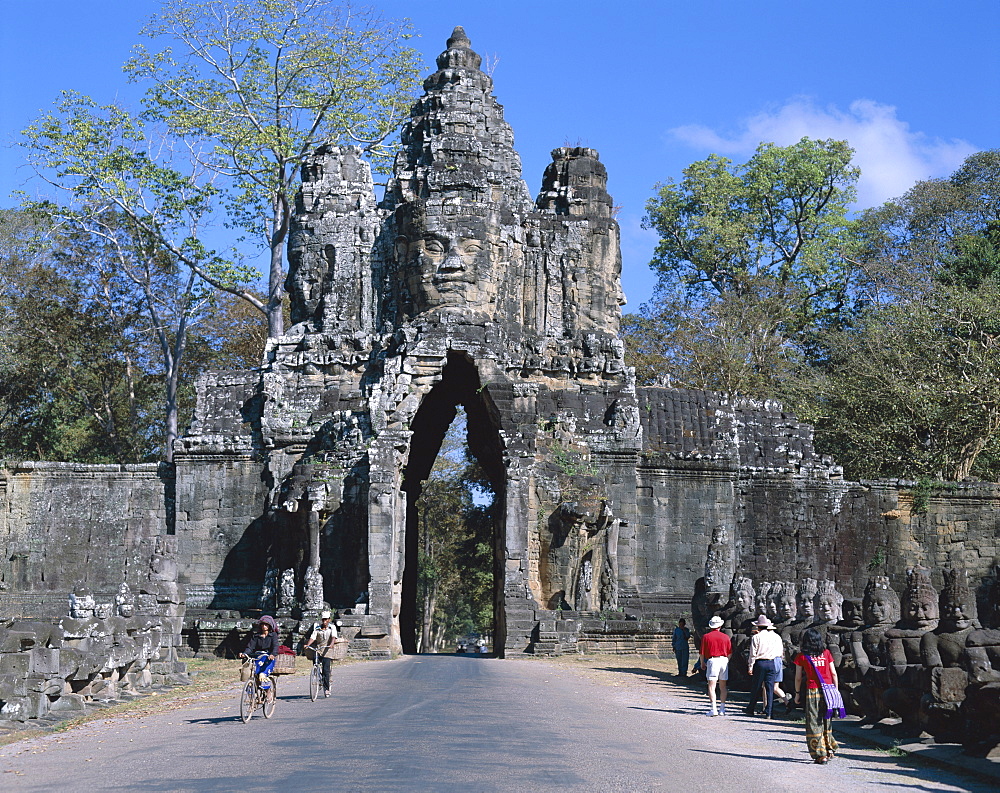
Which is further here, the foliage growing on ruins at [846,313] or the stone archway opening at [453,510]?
the foliage growing on ruins at [846,313]

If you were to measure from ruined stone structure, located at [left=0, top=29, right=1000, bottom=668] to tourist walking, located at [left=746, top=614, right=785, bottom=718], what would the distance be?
10.9 m

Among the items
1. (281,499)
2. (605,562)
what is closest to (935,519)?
(605,562)

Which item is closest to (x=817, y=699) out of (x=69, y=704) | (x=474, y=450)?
(x=69, y=704)

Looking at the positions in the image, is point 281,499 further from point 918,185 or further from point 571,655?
point 918,185

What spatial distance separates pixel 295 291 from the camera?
34.9m

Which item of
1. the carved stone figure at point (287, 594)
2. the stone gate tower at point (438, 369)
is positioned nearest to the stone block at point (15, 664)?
the stone gate tower at point (438, 369)

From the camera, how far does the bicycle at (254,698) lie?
1492 cm

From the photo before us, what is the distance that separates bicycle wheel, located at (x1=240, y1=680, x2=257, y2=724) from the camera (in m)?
14.9

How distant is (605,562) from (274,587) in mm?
7321

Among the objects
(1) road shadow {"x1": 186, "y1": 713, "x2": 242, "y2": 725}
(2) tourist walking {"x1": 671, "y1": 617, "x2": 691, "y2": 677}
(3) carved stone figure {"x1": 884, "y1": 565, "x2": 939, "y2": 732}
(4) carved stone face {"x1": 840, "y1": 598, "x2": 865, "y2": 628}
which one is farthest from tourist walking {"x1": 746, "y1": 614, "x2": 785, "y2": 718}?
(1) road shadow {"x1": 186, "y1": 713, "x2": 242, "y2": 725}

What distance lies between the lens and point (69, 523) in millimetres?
32156

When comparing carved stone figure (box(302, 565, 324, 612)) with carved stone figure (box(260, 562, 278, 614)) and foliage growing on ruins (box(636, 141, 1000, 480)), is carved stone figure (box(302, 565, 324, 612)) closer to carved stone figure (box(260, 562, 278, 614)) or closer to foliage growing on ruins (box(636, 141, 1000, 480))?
carved stone figure (box(260, 562, 278, 614))

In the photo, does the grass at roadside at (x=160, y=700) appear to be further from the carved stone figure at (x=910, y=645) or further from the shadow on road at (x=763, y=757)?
the carved stone figure at (x=910, y=645)

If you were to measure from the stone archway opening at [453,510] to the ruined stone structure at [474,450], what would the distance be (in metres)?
0.20
